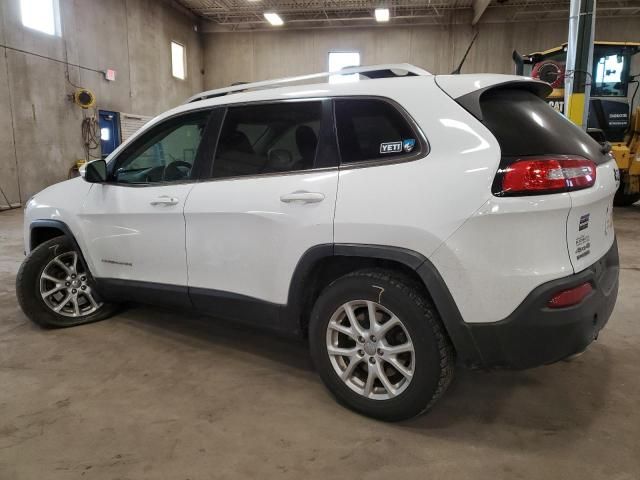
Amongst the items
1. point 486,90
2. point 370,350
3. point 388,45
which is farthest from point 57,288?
point 388,45

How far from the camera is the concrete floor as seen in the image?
6.14 ft

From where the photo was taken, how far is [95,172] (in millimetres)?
2996

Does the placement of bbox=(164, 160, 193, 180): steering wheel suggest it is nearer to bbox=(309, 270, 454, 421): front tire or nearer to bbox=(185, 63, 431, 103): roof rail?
bbox=(185, 63, 431, 103): roof rail

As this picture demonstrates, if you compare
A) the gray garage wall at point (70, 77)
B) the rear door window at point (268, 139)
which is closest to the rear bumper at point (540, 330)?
the rear door window at point (268, 139)

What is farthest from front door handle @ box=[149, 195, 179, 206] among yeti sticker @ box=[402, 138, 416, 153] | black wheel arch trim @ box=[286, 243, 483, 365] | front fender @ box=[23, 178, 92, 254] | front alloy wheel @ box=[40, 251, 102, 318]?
yeti sticker @ box=[402, 138, 416, 153]

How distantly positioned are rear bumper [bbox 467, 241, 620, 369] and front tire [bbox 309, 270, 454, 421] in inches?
7.3

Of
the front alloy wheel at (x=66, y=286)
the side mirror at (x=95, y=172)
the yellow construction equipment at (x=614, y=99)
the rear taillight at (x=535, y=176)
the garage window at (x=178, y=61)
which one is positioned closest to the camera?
the rear taillight at (x=535, y=176)

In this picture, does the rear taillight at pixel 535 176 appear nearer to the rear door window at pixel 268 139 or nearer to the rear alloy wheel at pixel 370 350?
the rear alloy wheel at pixel 370 350

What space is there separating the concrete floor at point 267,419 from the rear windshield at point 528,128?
3.94 feet

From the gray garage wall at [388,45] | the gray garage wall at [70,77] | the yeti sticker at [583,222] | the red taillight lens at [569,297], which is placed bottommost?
the red taillight lens at [569,297]

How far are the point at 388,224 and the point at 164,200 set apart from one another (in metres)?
1.42

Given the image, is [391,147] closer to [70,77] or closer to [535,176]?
[535,176]

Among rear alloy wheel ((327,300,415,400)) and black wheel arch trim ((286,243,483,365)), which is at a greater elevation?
black wheel arch trim ((286,243,483,365))

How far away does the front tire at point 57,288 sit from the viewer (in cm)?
327
